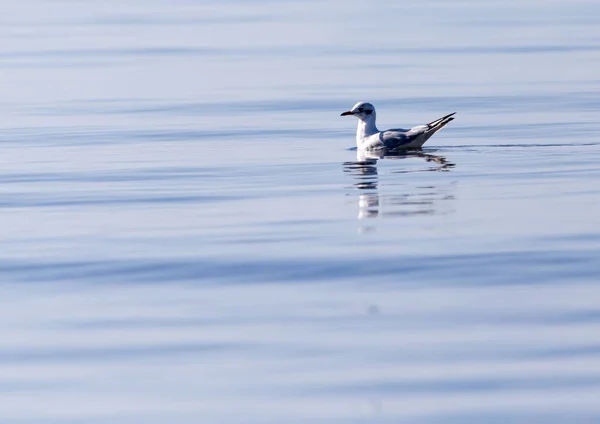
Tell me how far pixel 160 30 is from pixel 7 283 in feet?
128

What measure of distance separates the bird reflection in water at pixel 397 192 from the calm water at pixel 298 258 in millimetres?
62

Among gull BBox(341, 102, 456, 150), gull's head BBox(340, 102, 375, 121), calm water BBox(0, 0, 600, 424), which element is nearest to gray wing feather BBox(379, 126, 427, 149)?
gull BBox(341, 102, 456, 150)

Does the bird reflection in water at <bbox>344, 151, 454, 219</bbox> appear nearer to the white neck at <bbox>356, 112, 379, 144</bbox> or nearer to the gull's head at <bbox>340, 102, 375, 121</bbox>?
the white neck at <bbox>356, 112, 379, 144</bbox>

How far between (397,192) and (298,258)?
4284 mm

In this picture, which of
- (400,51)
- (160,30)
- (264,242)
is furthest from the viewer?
(160,30)

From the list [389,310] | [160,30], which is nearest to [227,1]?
[160,30]

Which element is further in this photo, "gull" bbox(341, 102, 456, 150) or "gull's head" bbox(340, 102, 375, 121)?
"gull's head" bbox(340, 102, 375, 121)

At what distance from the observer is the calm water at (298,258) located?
8.85 metres

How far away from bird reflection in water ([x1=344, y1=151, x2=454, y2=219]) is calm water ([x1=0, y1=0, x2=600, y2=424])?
0.06 m

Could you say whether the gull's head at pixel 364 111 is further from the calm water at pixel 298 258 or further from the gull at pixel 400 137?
the calm water at pixel 298 258

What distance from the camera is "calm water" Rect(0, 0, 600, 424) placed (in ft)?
29.0

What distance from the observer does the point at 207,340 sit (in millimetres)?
9906

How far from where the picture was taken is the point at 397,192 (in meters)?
16.6

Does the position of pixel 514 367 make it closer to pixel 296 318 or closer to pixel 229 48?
pixel 296 318
